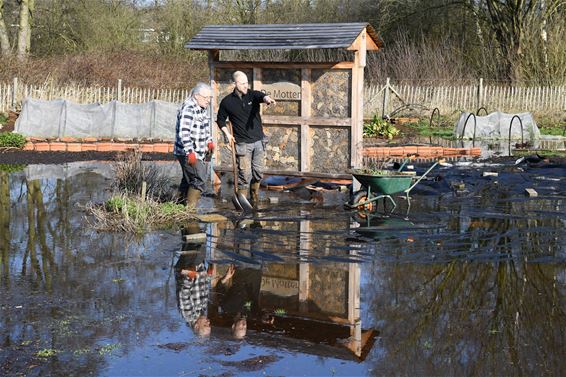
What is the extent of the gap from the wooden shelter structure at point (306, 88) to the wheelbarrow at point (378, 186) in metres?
1.48

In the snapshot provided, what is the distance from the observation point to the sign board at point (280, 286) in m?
8.41

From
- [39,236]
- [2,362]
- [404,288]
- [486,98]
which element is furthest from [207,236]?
[486,98]

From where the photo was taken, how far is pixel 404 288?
846 cm

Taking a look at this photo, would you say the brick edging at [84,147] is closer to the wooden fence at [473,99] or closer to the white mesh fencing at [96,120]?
the white mesh fencing at [96,120]

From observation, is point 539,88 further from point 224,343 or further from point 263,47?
point 224,343

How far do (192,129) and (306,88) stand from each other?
10.9 feet

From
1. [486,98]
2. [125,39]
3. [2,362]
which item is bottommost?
[2,362]

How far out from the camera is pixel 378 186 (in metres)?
12.8

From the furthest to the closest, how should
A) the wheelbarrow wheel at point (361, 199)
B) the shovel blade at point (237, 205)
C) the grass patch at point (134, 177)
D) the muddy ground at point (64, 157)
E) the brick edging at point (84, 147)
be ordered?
1. the brick edging at point (84, 147)
2. the muddy ground at point (64, 157)
3. the grass patch at point (134, 177)
4. the wheelbarrow wheel at point (361, 199)
5. the shovel blade at point (237, 205)

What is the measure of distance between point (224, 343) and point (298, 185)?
9.38 metres

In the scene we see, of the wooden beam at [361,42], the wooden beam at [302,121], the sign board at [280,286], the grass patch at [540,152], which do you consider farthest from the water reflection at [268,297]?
the grass patch at [540,152]

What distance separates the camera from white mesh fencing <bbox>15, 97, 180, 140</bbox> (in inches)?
952

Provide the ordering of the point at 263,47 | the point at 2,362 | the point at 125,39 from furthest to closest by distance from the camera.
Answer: the point at 125,39 → the point at 263,47 → the point at 2,362

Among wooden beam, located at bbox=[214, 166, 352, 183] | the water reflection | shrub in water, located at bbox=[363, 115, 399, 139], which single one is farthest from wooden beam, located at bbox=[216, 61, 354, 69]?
shrub in water, located at bbox=[363, 115, 399, 139]
